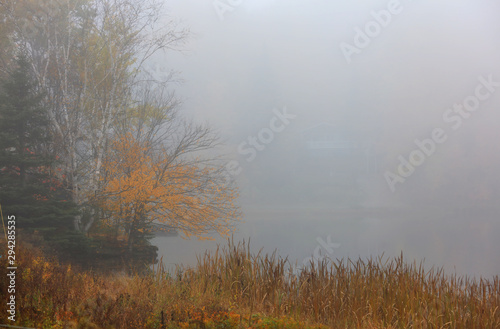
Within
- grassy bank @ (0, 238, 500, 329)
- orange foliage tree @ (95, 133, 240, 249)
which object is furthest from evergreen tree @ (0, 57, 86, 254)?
grassy bank @ (0, 238, 500, 329)

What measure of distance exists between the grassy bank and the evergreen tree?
4.88 feet

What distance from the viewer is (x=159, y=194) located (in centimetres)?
821

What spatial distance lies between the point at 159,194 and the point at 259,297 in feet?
13.3

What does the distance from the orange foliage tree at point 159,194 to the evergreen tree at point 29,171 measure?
0.93 m

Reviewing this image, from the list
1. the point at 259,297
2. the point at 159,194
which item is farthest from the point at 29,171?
the point at 259,297

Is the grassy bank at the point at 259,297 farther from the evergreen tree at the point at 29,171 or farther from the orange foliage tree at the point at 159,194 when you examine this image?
the orange foliage tree at the point at 159,194

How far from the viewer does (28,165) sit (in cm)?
705

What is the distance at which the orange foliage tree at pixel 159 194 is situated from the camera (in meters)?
8.14

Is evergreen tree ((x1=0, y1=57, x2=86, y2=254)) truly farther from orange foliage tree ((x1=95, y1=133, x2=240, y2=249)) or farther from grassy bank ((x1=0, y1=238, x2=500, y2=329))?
grassy bank ((x1=0, y1=238, x2=500, y2=329))

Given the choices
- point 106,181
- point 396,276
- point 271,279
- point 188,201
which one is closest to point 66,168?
point 106,181

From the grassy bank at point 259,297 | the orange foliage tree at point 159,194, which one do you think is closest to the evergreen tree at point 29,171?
the orange foliage tree at point 159,194

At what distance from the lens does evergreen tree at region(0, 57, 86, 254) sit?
272 inches

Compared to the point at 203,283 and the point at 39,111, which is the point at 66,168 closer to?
the point at 39,111

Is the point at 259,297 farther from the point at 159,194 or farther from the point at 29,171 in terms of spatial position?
the point at 29,171
